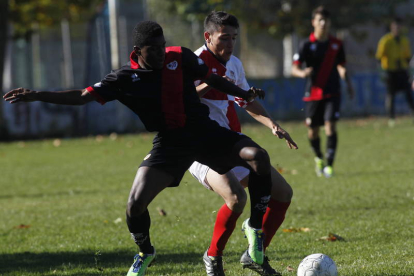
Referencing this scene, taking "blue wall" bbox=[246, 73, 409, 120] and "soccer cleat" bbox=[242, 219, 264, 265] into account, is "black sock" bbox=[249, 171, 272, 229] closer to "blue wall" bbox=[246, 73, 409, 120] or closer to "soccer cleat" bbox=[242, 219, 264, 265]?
"soccer cleat" bbox=[242, 219, 264, 265]

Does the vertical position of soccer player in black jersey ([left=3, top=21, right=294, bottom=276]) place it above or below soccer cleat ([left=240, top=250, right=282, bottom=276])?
above

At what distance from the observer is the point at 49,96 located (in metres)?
5.00

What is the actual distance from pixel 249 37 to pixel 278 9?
1.48 meters

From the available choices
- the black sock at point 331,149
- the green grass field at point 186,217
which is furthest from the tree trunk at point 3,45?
the black sock at point 331,149

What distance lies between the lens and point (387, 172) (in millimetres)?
10961

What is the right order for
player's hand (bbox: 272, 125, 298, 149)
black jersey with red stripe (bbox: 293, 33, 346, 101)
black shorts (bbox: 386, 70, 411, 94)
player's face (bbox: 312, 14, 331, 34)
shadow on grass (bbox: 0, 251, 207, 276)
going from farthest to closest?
black shorts (bbox: 386, 70, 411, 94)
black jersey with red stripe (bbox: 293, 33, 346, 101)
player's face (bbox: 312, 14, 331, 34)
shadow on grass (bbox: 0, 251, 207, 276)
player's hand (bbox: 272, 125, 298, 149)

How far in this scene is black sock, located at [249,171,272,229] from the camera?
5.06m

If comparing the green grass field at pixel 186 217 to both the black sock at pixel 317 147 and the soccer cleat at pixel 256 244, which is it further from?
the black sock at pixel 317 147

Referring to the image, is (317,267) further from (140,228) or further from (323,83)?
(323,83)

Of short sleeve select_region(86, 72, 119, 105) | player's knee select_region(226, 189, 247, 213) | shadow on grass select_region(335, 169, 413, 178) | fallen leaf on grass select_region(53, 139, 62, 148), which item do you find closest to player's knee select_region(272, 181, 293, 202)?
player's knee select_region(226, 189, 247, 213)

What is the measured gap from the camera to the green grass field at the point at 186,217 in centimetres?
593

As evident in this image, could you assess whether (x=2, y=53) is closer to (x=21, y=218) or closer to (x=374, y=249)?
(x=21, y=218)

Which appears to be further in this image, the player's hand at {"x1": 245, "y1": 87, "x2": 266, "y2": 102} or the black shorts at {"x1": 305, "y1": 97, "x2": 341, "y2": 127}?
the black shorts at {"x1": 305, "y1": 97, "x2": 341, "y2": 127}

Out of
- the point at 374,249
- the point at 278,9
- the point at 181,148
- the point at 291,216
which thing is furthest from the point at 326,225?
the point at 278,9
